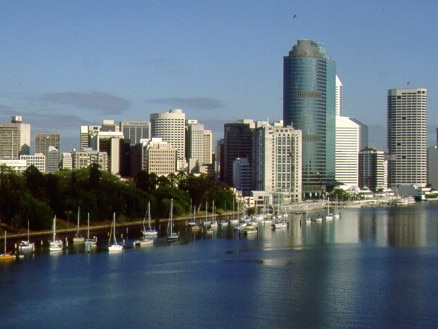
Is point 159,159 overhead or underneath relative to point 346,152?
underneath

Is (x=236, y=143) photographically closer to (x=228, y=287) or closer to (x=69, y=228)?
(x=69, y=228)

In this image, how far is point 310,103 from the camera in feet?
241

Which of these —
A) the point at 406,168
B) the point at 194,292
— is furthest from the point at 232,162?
the point at 194,292

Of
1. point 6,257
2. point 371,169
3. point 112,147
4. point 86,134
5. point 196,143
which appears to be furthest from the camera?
point 371,169

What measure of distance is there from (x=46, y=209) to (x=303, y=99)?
4404 cm

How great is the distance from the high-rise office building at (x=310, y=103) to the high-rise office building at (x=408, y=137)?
21501mm

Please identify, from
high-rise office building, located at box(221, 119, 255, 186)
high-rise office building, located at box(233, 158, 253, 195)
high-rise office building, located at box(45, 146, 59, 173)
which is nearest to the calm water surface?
high-rise office building, located at box(233, 158, 253, 195)

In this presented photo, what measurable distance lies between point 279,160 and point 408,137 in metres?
31.8

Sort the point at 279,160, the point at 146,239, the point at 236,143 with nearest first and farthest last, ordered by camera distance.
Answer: the point at 146,239, the point at 279,160, the point at 236,143

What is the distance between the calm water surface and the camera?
53.7 ft

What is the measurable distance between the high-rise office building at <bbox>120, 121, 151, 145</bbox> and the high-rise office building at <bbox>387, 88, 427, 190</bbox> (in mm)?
26379

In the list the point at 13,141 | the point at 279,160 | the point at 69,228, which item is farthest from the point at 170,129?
the point at 69,228

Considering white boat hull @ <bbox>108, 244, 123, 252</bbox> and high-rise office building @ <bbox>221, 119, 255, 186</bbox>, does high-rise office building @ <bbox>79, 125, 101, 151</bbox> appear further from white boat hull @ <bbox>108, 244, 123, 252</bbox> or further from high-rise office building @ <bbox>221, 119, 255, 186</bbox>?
white boat hull @ <bbox>108, 244, 123, 252</bbox>

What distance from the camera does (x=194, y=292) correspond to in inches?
749
